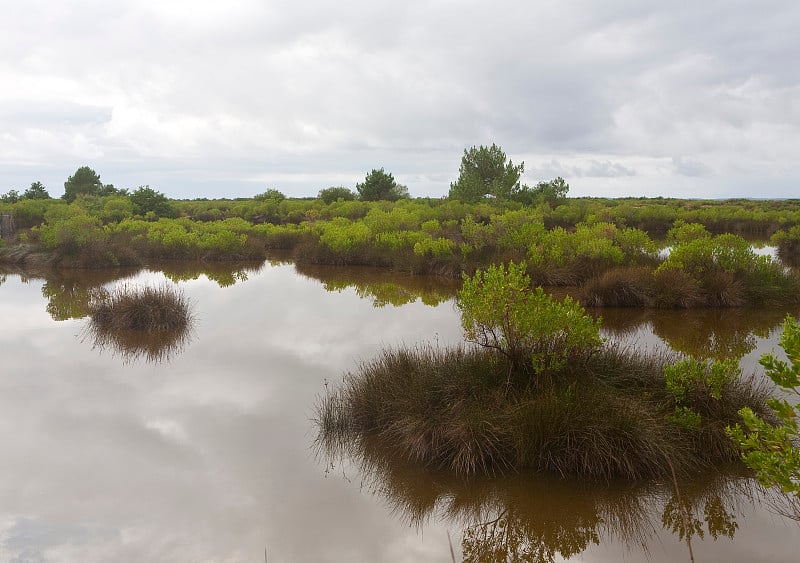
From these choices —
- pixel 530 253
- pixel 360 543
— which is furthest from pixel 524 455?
pixel 530 253

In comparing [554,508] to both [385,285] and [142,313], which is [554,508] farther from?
[385,285]

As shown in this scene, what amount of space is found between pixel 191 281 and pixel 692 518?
1906 cm

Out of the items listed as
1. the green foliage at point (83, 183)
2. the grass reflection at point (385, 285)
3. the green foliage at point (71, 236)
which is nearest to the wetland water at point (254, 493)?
the grass reflection at point (385, 285)

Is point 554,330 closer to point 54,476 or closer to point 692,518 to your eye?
point 692,518

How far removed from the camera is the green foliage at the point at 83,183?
195 feet

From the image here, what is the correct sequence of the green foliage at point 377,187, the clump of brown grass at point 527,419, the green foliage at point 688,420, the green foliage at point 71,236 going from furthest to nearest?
the green foliage at point 377,187 < the green foliage at point 71,236 < the green foliage at point 688,420 < the clump of brown grass at point 527,419

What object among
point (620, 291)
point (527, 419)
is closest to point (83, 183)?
point (620, 291)

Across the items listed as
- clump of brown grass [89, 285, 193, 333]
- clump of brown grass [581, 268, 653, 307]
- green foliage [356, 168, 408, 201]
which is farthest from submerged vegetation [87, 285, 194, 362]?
green foliage [356, 168, 408, 201]

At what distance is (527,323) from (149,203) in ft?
136

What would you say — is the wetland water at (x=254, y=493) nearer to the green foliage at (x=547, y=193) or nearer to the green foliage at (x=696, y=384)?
the green foliage at (x=696, y=384)

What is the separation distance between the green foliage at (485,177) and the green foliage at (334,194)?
542 inches

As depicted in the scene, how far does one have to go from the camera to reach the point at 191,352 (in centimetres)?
1103

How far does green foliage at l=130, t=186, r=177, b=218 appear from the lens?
42.1 meters

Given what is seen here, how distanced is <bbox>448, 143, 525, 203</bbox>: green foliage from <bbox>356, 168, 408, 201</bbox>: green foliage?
393 inches
